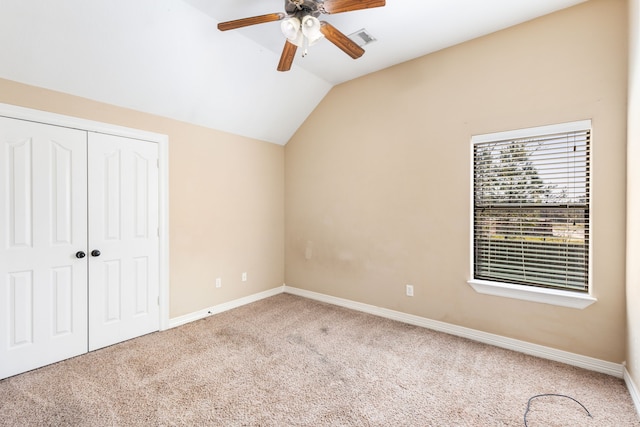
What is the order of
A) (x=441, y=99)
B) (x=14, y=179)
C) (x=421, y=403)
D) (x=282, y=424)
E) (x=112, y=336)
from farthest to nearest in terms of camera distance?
1. (x=441, y=99)
2. (x=112, y=336)
3. (x=14, y=179)
4. (x=421, y=403)
5. (x=282, y=424)

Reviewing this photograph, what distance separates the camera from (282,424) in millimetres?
1852

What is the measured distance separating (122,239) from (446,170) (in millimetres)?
3392

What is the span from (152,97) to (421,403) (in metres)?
3.59

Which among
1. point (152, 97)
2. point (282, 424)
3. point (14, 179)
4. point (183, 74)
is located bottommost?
point (282, 424)

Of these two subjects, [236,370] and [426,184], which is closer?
[236,370]

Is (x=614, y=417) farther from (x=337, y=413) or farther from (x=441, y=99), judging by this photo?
(x=441, y=99)

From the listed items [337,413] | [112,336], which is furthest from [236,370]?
[112,336]

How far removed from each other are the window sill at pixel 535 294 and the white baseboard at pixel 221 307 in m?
2.76

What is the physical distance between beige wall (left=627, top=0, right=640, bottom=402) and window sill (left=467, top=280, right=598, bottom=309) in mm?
291

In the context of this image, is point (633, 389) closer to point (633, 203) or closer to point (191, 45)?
→ point (633, 203)

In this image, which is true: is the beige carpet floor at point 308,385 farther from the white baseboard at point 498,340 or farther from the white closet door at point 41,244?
the white closet door at point 41,244

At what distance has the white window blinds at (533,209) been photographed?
2539 millimetres

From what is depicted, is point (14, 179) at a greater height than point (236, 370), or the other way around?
point (14, 179)

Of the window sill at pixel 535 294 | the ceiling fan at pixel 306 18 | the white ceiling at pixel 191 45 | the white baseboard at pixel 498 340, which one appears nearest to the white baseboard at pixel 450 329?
the white baseboard at pixel 498 340
